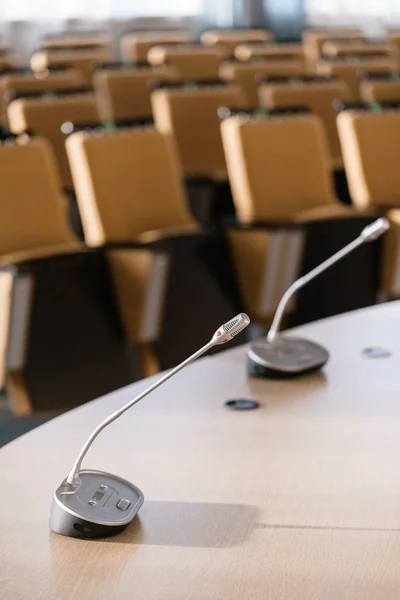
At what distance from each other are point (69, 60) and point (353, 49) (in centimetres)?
188

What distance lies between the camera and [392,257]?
3.78 meters

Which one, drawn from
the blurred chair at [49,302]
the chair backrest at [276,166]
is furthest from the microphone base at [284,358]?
the chair backrest at [276,166]

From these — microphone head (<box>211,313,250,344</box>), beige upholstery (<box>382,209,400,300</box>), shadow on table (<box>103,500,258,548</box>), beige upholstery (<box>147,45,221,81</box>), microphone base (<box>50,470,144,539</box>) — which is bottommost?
beige upholstery (<box>382,209,400,300</box>)

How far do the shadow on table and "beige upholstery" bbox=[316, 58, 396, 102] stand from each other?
201 inches

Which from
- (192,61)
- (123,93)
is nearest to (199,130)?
(123,93)

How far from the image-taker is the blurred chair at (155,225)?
329cm

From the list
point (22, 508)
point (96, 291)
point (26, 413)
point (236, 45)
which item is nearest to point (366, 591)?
point (22, 508)

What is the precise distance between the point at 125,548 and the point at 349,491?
30 centimetres

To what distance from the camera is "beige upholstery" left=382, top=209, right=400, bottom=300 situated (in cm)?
376

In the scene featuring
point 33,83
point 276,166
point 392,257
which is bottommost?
point 392,257

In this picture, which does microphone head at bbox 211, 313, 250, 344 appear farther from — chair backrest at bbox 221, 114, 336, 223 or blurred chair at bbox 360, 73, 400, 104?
blurred chair at bbox 360, 73, 400, 104

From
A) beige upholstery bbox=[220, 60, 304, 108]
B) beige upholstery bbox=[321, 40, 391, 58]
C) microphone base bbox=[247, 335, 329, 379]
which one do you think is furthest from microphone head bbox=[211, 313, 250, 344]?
beige upholstery bbox=[321, 40, 391, 58]

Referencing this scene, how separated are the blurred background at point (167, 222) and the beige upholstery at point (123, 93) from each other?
2cm

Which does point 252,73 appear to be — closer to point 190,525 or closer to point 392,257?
point 392,257
